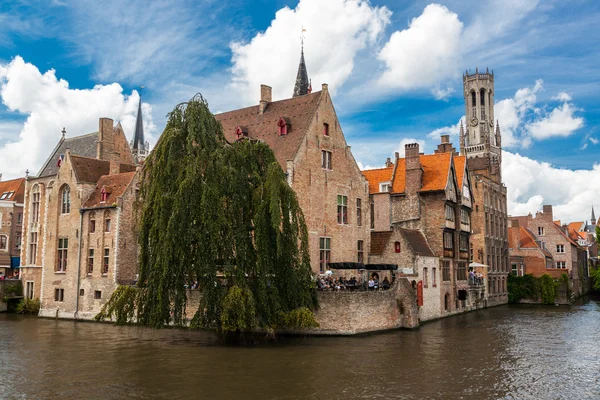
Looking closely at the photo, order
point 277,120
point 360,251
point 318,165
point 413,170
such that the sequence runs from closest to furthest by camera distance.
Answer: point 318,165 → point 277,120 → point 360,251 → point 413,170

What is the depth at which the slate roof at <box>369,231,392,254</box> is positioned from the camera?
39.3 metres

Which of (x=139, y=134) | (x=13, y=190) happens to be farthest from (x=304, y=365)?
(x=139, y=134)

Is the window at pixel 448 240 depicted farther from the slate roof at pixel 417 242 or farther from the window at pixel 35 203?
the window at pixel 35 203

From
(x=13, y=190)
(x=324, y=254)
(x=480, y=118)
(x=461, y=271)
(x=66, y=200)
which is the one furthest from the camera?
(x=480, y=118)

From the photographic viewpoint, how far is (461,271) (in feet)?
145

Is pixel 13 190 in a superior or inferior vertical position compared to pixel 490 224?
→ superior

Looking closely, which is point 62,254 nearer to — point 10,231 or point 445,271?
point 10,231

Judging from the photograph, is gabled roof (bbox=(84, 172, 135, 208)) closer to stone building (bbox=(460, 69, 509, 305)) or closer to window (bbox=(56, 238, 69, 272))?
window (bbox=(56, 238, 69, 272))

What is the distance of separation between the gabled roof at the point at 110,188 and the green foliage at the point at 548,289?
131 feet

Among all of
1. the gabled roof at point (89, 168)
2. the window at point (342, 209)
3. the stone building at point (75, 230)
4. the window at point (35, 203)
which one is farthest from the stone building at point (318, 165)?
the window at point (35, 203)

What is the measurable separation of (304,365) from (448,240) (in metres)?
23.5

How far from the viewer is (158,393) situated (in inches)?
659

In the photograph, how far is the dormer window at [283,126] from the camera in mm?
36656

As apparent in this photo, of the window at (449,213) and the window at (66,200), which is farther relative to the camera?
the window at (449,213)
